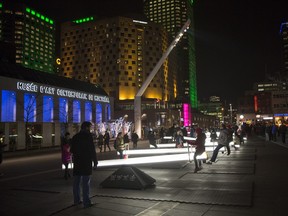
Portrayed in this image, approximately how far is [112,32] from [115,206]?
120 metres

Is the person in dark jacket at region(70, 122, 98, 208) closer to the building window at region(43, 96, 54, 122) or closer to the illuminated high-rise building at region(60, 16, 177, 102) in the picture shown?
the building window at region(43, 96, 54, 122)

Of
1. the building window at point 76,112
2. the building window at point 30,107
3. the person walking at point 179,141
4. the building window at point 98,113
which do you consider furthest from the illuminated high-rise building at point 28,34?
the person walking at point 179,141

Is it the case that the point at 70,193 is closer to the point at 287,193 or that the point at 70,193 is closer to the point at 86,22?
the point at 287,193

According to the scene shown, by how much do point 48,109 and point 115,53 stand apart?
285 ft

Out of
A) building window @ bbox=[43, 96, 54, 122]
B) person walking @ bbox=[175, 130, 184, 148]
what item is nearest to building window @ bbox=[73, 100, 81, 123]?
building window @ bbox=[43, 96, 54, 122]

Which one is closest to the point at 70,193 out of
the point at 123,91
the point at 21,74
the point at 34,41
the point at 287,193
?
the point at 287,193

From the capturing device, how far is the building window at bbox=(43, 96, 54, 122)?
1438 inches

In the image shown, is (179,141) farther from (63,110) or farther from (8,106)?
(63,110)

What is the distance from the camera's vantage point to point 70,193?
865 cm

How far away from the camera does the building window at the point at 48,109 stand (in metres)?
36.5

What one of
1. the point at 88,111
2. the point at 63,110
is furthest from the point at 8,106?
the point at 88,111

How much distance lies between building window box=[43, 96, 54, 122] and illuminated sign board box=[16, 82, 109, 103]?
88 cm

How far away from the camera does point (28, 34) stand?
161 metres

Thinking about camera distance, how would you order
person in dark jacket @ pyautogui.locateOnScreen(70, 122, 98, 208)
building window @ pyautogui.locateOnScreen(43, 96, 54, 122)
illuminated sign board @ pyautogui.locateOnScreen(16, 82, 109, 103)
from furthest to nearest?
building window @ pyautogui.locateOnScreen(43, 96, 54, 122) < illuminated sign board @ pyautogui.locateOnScreen(16, 82, 109, 103) < person in dark jacket @ pyautogui.locateOnScreen(70, 122, 98, 208)
